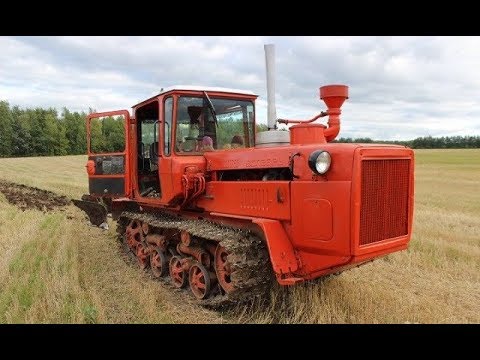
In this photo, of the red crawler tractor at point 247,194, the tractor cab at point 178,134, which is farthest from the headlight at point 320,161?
the tractor cab at point 178,134

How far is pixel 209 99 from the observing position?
6.67 metres

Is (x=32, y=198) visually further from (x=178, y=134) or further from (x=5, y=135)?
(x=5, y=135)

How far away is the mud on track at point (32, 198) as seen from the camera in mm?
14250

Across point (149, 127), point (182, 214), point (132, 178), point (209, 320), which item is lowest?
point (209, 320)

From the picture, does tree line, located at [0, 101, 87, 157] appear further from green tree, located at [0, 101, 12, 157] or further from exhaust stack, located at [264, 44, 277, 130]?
exhaust stack, located at [264, 44, 277, 130]

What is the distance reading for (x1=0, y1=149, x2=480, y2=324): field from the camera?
16.5ft

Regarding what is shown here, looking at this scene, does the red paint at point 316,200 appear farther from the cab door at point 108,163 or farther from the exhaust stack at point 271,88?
the cab door at point 108,163

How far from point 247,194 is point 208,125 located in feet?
5.33

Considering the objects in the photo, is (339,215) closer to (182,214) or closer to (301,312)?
(301,312)

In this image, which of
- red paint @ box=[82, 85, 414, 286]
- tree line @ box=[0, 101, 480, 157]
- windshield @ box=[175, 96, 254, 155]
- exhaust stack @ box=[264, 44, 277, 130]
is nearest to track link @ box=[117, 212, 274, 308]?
red paint @ box=[82, 85, 414, 286]

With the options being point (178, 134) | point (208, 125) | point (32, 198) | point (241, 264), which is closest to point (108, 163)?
point (178, 134)

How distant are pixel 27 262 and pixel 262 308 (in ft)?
12.6

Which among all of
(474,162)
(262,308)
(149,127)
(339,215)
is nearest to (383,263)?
(262,308)

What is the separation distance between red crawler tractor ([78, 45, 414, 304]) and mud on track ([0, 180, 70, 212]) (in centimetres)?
705
